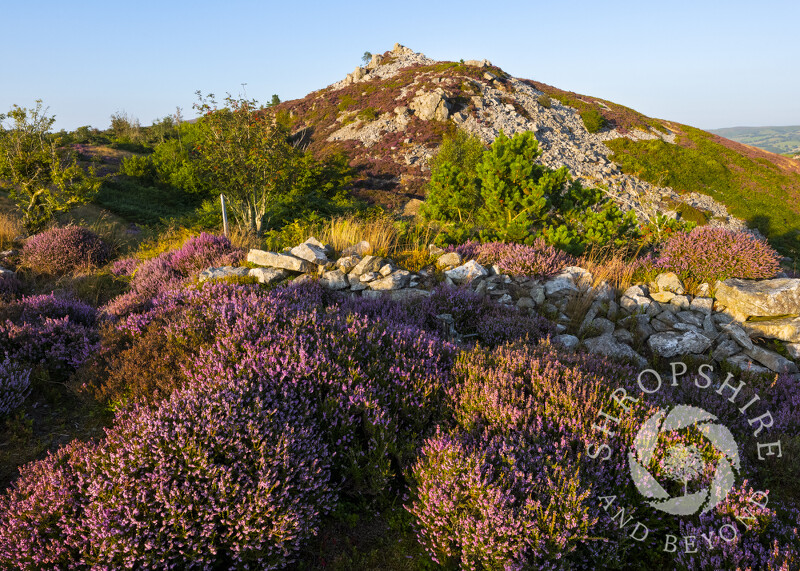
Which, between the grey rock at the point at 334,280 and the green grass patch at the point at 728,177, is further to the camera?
the green grass patch at the point at 728,177

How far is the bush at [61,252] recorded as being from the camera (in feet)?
28.9

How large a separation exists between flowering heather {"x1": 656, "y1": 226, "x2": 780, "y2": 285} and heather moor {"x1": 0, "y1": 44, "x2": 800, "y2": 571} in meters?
0.03

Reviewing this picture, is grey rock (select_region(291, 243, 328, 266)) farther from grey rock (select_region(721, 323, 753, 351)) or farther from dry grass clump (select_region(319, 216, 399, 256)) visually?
grey rock (select_region(721, 323, 753, 351))

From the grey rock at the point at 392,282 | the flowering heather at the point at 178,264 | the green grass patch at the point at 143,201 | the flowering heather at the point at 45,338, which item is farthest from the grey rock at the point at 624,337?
the green grass patch at the point at 143,201

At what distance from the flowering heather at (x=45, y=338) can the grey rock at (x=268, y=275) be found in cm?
215

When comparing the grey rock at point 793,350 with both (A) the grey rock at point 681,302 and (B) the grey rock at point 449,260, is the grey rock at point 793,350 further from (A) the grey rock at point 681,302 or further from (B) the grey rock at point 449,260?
(B) the grey rock at point 449,260

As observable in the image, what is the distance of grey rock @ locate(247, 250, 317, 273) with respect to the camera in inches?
269

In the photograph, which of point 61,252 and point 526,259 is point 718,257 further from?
Answer: point 61,252

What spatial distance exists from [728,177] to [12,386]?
4254 cm

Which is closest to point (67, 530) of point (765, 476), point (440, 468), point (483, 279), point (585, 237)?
point (440, 468)

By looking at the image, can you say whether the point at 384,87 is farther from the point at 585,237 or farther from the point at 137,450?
the point at 137,450

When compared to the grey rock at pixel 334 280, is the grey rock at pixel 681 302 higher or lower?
lower

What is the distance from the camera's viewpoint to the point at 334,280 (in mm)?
6684

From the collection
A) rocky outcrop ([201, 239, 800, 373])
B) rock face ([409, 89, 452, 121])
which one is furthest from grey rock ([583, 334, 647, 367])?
rock face ([409, 89, 452, 121])
